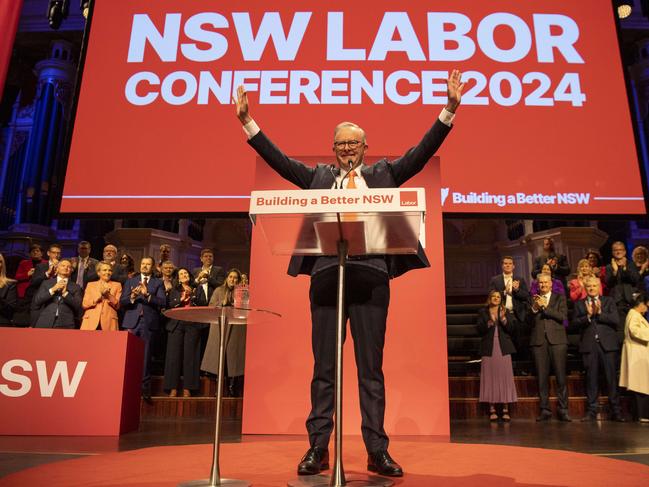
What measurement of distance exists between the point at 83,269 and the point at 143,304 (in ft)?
3.04

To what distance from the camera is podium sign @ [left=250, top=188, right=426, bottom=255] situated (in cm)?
186

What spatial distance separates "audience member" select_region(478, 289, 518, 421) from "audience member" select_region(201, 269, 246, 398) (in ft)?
7.52

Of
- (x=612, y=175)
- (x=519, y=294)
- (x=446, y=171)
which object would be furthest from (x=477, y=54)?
(x=519, y=294)

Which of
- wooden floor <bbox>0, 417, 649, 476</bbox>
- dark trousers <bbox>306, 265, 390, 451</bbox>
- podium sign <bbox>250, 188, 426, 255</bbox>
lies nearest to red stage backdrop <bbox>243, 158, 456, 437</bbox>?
wooden floor <bbox>0, 417, 649, 476</bbox>

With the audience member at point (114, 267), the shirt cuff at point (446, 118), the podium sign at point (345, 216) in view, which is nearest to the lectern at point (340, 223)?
the podium sign at point (345, 216)

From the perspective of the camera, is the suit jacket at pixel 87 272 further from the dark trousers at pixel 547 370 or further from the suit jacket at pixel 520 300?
the dark trousers at pixel 547 370

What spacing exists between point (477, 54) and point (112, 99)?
3.26m

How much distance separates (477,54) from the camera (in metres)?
5.36

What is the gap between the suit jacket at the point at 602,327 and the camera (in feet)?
18.6

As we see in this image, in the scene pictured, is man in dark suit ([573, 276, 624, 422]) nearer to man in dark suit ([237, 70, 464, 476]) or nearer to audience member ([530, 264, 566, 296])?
audience member ([530, 264, 566, 296])

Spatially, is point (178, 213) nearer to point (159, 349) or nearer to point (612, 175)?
point (159, 349)

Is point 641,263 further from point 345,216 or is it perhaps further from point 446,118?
point 345,216

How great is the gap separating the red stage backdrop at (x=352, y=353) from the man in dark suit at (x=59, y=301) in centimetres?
202

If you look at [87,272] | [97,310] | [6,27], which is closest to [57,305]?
[97,310]
